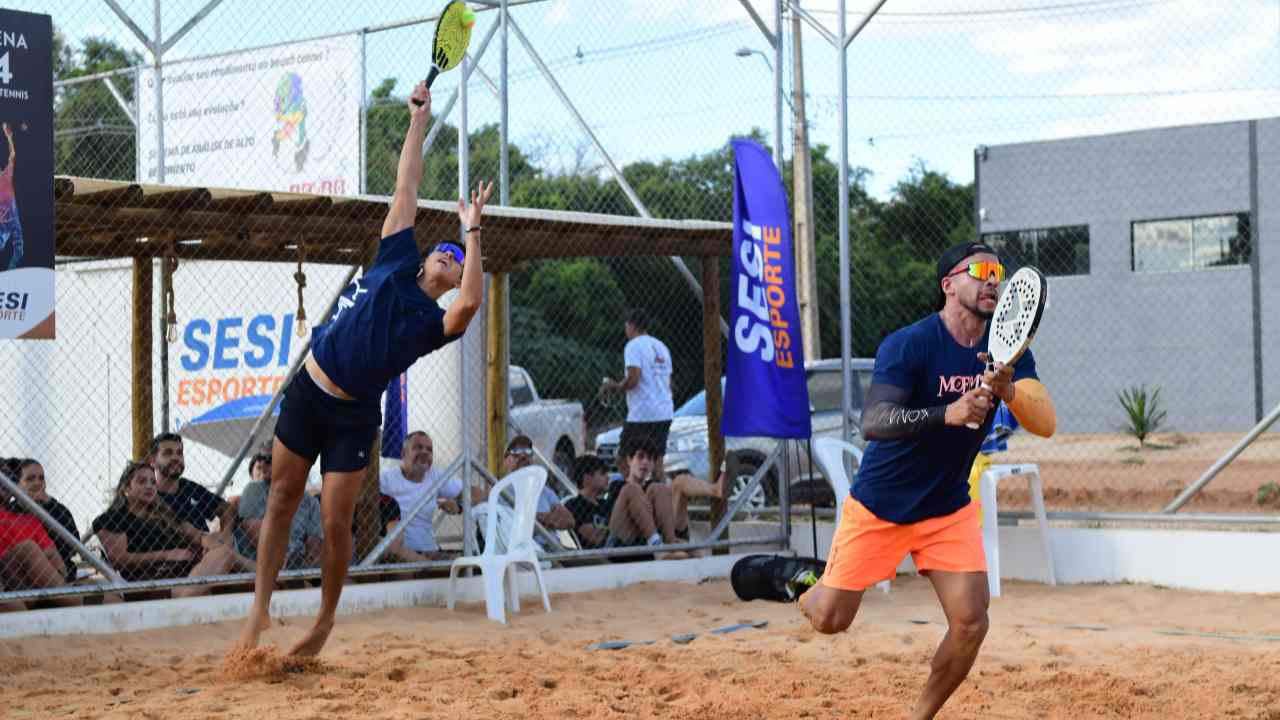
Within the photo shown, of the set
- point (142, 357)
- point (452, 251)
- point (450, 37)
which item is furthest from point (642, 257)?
point (452, 251)

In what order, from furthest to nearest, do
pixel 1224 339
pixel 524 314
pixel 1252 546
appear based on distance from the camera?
pixel 524 314 < pixel 1224 339 < pixel 1252 546

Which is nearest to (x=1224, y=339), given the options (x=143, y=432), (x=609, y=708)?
(x=143, y=432)

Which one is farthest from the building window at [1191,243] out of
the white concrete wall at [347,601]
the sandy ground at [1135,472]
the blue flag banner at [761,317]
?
the white concrete wall at [347,601]

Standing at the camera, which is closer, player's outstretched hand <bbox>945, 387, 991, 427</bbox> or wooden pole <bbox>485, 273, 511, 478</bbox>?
player's outstretched hand <bbox>945, 387, 991, 427</bbox>

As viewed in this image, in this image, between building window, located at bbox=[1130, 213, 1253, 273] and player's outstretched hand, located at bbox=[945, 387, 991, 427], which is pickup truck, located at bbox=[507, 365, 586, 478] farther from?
player's outstretched hand, located at bbox=[945, 387, 991, 427]

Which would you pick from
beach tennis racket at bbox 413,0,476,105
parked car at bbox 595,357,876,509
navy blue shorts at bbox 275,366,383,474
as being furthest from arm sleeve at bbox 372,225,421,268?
parked car at bbox 595,357,876,509

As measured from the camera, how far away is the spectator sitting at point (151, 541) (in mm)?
8555

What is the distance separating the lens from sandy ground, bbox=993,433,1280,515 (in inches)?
657

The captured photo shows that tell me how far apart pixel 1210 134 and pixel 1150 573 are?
18697mm

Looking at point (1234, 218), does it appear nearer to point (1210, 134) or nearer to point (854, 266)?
point (1210, 134)

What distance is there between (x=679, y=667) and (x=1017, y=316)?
9.72 feet

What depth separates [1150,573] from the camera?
34.0 ft

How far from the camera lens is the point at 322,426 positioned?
256 inches

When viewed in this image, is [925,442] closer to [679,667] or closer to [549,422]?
[679,667]
